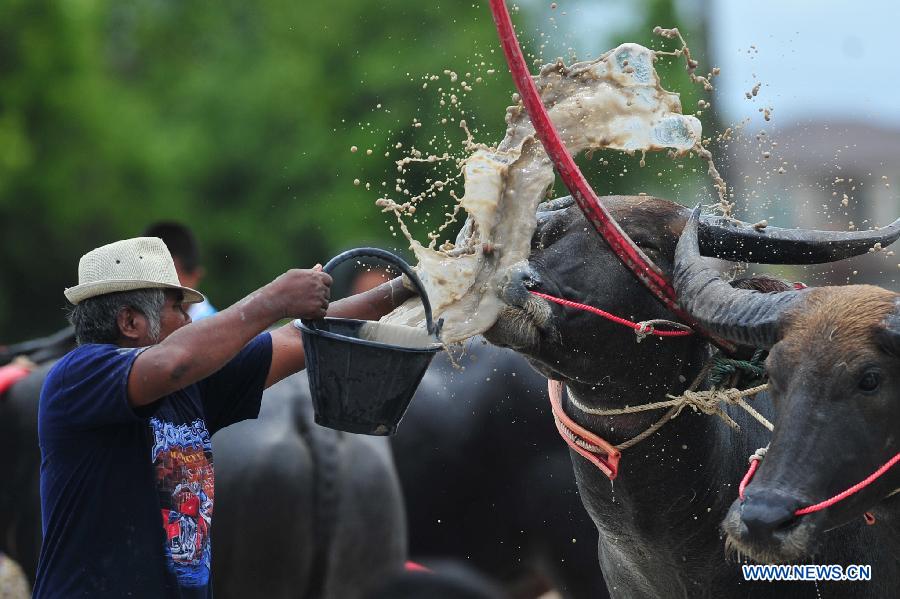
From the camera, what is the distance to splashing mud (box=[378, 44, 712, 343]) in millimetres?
3688

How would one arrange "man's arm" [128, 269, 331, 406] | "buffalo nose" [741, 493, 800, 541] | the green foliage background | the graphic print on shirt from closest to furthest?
"buffalo nose" [741, 493, 800, 541], "man's arm" [128, 269, 331, 406], the graphic print on shirt, the green foliage background

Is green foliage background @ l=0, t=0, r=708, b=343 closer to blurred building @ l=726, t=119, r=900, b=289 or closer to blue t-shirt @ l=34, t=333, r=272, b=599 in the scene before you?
blurred building @ l=726, t=119, r=900, b=289

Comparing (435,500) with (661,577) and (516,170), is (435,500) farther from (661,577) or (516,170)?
(516,170)

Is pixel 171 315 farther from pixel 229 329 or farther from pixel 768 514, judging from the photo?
pixel 768 514

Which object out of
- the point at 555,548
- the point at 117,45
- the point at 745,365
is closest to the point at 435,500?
the point at 555,548

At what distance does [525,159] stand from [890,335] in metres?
1.28

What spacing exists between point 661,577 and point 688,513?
0.29m

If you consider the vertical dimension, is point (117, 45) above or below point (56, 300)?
above

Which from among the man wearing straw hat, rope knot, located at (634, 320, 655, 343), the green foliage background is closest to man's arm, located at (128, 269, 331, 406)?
the man wearing straw hat

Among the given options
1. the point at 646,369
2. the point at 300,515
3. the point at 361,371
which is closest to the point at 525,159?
the point at 646,369

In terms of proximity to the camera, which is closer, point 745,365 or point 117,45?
point 745,365

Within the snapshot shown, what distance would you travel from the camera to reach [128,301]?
3779 mm

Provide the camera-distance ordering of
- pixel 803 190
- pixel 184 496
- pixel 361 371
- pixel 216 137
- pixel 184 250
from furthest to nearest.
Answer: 1. pixel 216 137
2. pixel 803 190
3. pixel 184 250
4. pixel 184 496
5. pixel 361 371

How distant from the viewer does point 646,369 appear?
150 inches
